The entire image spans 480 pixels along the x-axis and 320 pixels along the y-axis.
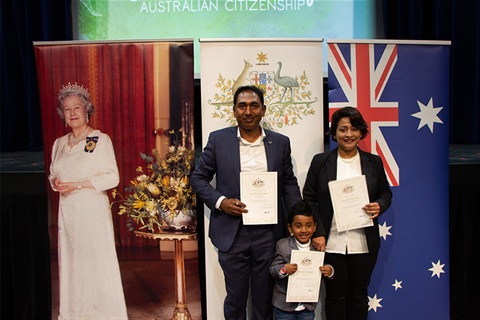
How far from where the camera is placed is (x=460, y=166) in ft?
10.8

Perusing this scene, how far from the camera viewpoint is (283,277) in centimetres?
249

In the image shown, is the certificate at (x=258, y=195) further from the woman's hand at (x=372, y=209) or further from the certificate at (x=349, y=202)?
the woman's hand at (x=372, y=209)

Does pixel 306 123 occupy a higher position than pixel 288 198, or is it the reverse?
pixel 306 123

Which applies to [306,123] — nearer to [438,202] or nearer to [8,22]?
[438,202]

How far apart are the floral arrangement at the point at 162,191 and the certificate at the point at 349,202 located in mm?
908

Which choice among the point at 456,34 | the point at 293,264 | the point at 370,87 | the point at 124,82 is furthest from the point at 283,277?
the point at 456,34

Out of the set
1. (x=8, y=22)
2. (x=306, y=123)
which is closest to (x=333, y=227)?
(x=306, y=123)

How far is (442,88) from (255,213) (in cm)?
151

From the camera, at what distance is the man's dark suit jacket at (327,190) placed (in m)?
2.54

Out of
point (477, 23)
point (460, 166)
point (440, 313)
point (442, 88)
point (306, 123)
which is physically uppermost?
point (477, 23)

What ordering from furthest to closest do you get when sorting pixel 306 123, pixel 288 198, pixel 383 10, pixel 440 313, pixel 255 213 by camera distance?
pixel 383 10, pixel 440 313, pixel 306 123, pixel 288 198, pixel 255 213

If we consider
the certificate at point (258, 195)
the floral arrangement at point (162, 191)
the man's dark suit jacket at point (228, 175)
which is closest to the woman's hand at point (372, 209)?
the man's dark suit jacket at point (228, 175)

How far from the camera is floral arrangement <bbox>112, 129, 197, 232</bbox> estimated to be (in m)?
2.86

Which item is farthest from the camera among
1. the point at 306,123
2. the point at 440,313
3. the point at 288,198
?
the point at 440,313
